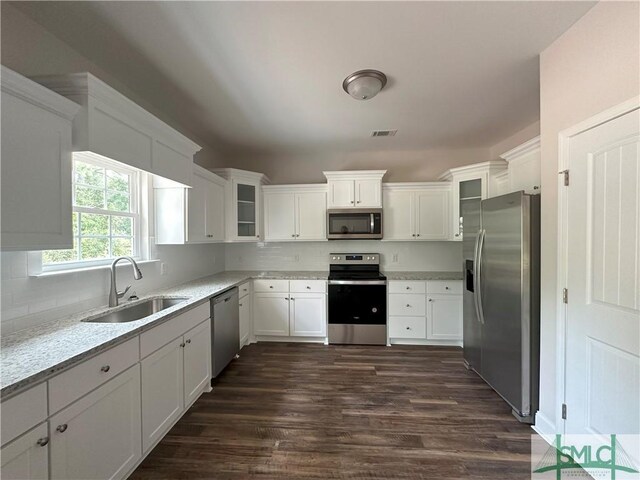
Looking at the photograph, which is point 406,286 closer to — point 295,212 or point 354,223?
point 354,223

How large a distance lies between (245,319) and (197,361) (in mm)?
1143

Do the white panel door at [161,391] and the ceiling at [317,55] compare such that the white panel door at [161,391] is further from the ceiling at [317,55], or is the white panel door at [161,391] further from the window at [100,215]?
the ceiling at [317,55]

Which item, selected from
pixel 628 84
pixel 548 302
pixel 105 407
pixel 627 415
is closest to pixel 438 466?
pixel 627 415

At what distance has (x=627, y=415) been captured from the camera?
1.33 meters

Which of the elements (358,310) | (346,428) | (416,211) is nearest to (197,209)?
(358,310)

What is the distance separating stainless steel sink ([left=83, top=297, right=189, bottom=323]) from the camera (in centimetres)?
182

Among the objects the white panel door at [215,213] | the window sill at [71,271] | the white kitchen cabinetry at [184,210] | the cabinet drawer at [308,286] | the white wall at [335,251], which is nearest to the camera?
the window sill at [71,271]

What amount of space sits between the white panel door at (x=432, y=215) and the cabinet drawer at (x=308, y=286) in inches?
59.1

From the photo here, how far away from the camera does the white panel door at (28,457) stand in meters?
0.89

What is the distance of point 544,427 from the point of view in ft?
6.00

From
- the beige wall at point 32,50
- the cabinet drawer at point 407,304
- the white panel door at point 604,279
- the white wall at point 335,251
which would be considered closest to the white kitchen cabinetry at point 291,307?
the white wall at point 335,251

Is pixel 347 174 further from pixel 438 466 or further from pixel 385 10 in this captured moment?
pixel 438 466

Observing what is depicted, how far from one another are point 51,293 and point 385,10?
2582 millimetres

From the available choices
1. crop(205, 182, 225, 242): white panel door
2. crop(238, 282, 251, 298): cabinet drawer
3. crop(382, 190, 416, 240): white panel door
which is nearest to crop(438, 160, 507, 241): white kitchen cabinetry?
crop(382, 190, 416, 240): white panel door
